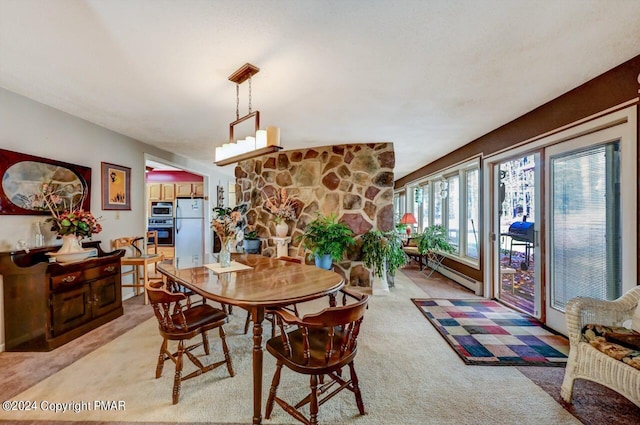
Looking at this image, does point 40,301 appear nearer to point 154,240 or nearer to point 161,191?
point 154,240

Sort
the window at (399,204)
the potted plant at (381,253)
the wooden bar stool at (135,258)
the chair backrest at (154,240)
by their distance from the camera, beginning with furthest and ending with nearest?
the window at (399,204)
the chair backrest at (154,240)
the potted plant at (381,253)
the wooden bar stool at (135,258)

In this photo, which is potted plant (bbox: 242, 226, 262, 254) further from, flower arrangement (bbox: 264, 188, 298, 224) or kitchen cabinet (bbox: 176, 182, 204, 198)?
kitchen cabinet (bbox: 176, 182, 204, 198)

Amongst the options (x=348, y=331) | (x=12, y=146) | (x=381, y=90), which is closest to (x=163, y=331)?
(x=348, y=331)

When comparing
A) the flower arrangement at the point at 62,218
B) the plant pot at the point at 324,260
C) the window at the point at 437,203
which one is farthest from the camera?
the window at the point at 437,203

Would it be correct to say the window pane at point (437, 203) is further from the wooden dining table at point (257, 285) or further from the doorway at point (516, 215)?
the wooden dining table at point (257, 285)

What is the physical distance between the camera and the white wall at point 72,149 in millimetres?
2498

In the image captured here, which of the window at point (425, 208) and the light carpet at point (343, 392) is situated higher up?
the window at point (425, 208)

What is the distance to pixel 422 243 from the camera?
15.5 feet

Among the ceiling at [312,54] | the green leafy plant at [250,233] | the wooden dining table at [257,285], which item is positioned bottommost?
the wooden dining table at [257,285]

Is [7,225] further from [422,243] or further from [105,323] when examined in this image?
[422,243]

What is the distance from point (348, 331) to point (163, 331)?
4.23 ft

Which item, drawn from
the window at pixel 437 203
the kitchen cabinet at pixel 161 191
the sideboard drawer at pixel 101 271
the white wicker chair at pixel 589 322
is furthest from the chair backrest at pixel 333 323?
the kitchen cabinet at pixel 161 191

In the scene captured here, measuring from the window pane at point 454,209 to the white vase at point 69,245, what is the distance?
543cm

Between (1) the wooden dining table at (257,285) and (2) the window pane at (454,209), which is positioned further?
(2) the window pane at (454,209)
